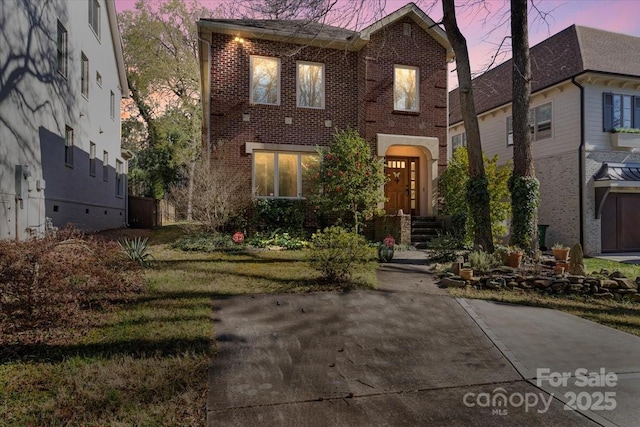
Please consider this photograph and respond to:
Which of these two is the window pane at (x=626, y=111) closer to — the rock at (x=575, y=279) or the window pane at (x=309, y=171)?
the rock at (x=575, y=279)

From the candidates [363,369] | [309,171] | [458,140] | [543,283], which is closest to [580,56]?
[458,140]

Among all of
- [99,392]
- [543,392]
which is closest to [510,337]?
[543,392]

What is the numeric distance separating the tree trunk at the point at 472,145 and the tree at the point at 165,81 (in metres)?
23.6

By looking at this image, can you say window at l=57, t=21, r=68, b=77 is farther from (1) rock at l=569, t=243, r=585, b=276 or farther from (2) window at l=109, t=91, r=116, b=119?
(1) rock at l=569, t=243, r=585, b=276

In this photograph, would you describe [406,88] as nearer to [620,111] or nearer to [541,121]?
[541,121]

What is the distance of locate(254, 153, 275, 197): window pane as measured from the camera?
1341cm

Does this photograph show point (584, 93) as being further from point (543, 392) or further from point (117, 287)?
point (117, 287)

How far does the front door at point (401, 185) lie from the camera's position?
14836 millimetres

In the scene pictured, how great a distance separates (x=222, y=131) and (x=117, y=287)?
330 inches

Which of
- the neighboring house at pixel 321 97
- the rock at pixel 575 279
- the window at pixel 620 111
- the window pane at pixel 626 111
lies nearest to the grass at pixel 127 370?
the rock at pixel 575 279

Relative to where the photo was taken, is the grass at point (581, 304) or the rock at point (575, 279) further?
the rock at point (575, 279)

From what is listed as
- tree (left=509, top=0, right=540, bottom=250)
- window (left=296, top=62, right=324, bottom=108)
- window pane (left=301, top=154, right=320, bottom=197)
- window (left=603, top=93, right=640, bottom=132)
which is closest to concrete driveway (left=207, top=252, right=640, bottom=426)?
tree (left=509, top=0, right=540, bottom=250)

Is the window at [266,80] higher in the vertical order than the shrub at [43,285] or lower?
higher

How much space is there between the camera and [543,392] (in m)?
3.39
